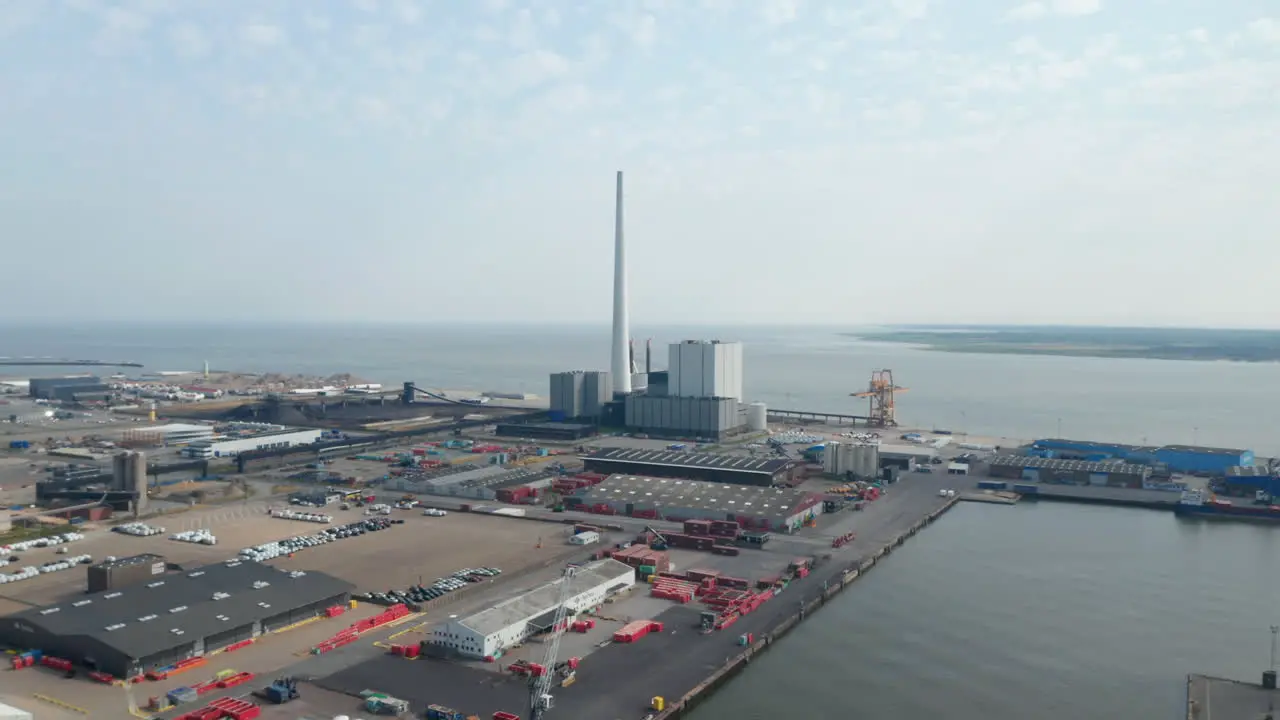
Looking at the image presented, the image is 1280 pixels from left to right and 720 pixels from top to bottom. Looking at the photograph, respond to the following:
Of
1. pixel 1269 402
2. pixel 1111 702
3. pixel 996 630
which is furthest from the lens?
pixel 1269 402

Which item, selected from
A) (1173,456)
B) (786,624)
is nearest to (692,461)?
(786,624)

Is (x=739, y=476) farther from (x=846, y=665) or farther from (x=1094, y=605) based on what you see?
(x=846, y=665)

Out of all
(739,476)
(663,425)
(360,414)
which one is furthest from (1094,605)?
(360,414)

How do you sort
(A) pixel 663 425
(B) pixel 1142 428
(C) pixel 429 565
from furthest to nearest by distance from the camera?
(B) pixel 1142 428
(A) pixel 663 425
(C) pixel 429 565

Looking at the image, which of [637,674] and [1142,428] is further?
[1142,428]

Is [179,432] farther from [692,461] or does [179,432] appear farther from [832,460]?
[832,460]
